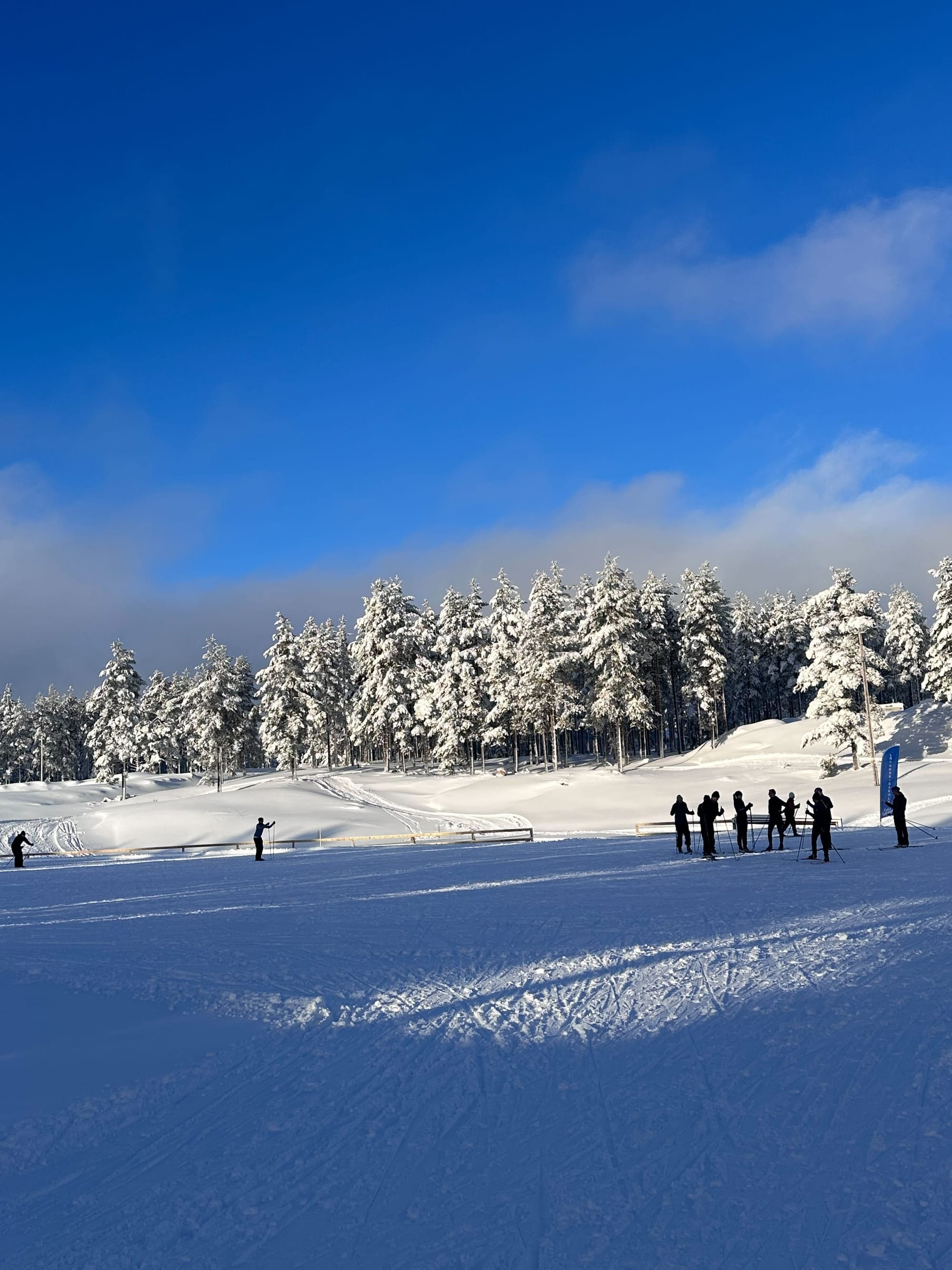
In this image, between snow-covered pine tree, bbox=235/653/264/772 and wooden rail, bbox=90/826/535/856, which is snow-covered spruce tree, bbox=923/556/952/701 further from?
snow-covered pine tree, bbox=235/653/264/772

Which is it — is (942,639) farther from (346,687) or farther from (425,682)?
(346,687)

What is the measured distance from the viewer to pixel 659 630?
6600 cm

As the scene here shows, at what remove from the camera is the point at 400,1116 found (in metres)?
5.42

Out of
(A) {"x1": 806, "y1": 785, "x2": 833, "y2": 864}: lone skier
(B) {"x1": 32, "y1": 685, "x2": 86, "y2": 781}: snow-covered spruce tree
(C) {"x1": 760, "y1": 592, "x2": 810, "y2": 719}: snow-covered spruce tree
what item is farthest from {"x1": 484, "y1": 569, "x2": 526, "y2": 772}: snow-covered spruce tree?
(B) {"x1": 32, "y1": 685, "x2": 86, "y2": 781}: snow-covered spruce tree

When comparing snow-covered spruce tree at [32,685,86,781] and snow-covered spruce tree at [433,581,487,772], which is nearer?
snow-covered spruce tree at [433,581,487,772]

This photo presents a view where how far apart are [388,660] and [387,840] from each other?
29.5m

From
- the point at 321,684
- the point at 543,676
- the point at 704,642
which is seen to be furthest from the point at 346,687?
the point at 704,642

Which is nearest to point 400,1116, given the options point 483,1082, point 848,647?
point 483,1082

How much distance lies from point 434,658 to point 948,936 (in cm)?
6021

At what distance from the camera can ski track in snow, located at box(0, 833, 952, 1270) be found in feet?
13.2

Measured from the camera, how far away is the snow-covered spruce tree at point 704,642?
204 ft

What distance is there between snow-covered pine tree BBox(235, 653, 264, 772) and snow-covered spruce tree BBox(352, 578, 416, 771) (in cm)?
1097

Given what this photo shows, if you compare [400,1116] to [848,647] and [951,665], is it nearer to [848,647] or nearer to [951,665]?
[848,647]

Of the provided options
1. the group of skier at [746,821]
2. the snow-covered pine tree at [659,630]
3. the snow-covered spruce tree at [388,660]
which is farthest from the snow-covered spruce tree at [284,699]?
the group of skier at [746,821]
